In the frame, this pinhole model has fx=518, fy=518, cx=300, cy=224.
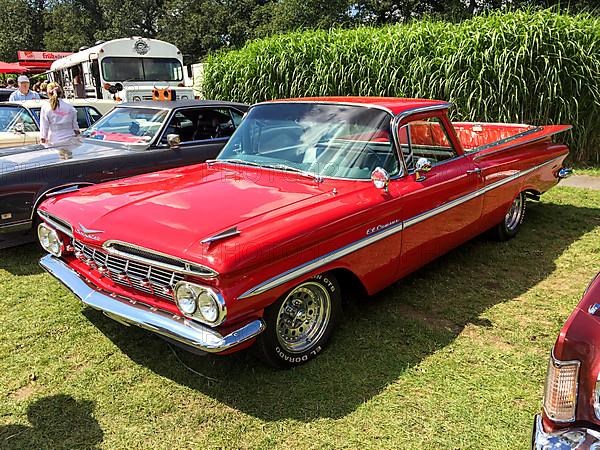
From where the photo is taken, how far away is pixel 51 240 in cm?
368

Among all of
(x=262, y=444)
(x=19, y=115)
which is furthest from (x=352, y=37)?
(x=262, y=444)

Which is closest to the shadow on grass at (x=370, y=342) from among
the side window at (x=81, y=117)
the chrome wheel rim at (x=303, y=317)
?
the chrome wheel rim at (x=303, y=317)

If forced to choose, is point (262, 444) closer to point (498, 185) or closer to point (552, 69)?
point (498, 185)

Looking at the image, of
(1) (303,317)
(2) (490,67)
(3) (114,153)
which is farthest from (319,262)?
(2) (490,67)

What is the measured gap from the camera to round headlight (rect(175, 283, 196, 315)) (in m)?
2.69

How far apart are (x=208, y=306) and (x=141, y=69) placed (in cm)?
1230

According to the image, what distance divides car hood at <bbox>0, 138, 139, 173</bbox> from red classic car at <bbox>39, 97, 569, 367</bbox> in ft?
5.36

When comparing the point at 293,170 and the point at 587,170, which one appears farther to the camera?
the point at 587,170

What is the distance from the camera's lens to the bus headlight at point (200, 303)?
2.61 metres

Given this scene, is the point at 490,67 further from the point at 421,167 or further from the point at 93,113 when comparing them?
the point at 93,113

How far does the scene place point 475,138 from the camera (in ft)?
20.2

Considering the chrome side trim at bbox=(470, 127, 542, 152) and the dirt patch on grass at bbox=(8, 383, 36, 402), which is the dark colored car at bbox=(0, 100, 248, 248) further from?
the chrome side trim at bbox=(470, 127, 542, 152)

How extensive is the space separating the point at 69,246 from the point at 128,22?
177 feet

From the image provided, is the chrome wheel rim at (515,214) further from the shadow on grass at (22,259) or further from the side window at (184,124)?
the shadow on grass at (22,259)
